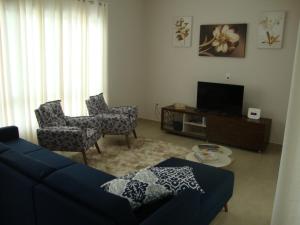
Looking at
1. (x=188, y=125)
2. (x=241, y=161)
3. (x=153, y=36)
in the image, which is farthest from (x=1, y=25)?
(x=241, y=161)

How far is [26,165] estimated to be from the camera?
6.16 feet

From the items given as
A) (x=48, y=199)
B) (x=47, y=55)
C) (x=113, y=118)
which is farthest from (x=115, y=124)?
(x=48, y=199)

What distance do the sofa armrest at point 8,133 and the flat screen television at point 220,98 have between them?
3273 mm

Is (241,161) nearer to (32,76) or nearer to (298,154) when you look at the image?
(298,154)

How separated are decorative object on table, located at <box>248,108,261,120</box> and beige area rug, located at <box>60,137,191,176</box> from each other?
49.5 inches

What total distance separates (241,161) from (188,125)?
1506mm

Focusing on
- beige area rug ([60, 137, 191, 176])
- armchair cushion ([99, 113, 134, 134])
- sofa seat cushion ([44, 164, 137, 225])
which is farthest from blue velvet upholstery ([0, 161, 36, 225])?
armchair cushion ([99, 113, 134, 134])

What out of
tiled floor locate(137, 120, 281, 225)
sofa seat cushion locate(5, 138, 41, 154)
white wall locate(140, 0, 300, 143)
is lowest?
tiled floor locate(137, 120, 281, 225)

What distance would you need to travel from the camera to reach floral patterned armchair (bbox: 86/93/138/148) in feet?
14.7

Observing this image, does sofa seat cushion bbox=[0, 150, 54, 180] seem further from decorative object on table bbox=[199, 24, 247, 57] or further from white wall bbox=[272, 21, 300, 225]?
decorative object on table bbox=[199, 24, 247, 57]

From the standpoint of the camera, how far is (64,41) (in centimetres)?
443

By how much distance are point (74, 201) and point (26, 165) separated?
1.89ft

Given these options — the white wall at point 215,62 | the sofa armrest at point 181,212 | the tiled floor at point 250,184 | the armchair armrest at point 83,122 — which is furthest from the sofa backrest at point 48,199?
the white wall at point 215,62

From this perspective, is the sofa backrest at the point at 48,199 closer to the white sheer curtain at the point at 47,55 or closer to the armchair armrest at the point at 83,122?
the armchair armrest at the point at 83,122
